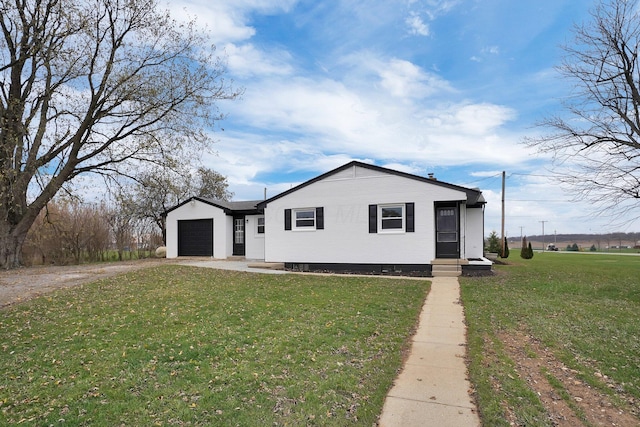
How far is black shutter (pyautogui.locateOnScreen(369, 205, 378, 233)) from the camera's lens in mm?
15070

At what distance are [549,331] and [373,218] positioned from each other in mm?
9086

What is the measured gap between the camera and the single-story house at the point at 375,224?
1426 cm

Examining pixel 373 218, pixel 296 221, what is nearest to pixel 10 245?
pixel 296 221

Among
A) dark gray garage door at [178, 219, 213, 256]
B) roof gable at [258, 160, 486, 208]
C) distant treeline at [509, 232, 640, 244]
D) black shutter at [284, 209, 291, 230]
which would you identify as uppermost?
roof gable at [258, 160, 486, 208]

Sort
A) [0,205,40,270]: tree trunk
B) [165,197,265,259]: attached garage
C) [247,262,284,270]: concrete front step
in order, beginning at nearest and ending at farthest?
[0,205,40,270]: tree trunk
[247,262,284,270]: concrete front step
[165,197,265,259]: attached garage

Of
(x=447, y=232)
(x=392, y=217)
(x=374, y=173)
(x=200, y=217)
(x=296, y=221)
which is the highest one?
(x=374, y=173)

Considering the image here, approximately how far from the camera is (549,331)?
6.40m

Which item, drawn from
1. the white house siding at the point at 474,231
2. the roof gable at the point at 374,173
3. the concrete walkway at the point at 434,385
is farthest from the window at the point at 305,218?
the concrete walkway at the point at 434,385

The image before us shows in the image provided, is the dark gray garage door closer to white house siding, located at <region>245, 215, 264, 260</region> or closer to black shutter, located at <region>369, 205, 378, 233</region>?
white house siding, located at <region>245, 215, 264, 260</region>

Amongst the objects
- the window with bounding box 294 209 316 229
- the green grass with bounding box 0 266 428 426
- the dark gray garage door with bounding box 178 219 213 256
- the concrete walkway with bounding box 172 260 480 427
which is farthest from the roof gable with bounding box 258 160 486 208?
the concrete walkway with bounding box 172 260 480 427

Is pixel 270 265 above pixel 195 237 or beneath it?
beneath

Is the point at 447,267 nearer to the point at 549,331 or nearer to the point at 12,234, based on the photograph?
the point at 549,331

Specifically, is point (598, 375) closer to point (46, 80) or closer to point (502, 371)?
point (502, 371)

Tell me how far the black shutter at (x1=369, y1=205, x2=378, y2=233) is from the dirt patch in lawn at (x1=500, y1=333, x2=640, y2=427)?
9.71 metres
